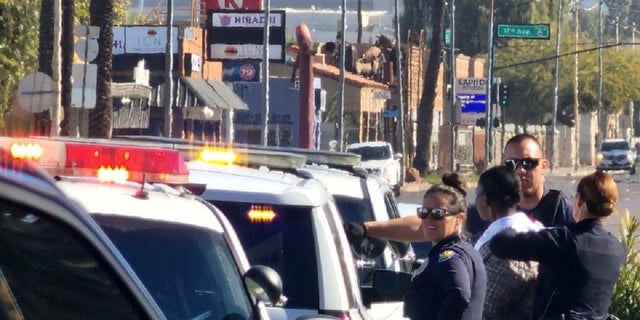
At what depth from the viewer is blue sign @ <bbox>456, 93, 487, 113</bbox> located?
185ft

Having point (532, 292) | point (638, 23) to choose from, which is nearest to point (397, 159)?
point (532, 292)

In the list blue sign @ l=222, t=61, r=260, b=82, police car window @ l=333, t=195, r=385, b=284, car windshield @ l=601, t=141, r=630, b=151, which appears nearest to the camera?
police car window @ l=333, t=195, r=385, b=284

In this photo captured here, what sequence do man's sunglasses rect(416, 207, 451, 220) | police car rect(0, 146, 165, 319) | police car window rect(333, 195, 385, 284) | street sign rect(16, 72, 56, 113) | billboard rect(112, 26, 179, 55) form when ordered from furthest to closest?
billboard rect(112, 26, 179, 55) < street sign rect(16, 72, 56, 113) < police car window rect(333, 195, 385, 284) < man's sunglasses rect(416, 207, 451, 220) < police car rect(0, 146, 165, 319)

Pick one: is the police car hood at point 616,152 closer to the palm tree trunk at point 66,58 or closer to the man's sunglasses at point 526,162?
the palm tree trunk at point 66,58

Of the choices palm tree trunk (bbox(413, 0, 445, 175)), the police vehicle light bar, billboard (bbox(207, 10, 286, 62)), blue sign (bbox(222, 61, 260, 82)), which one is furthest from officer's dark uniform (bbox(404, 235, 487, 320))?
blue sign (bbox(222, 61, 260, 82))

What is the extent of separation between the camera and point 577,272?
21.0 ft

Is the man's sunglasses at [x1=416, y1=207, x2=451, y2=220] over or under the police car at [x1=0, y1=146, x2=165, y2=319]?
under

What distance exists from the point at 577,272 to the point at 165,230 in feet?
7.43

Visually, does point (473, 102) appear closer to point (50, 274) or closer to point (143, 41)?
point (143, 41)

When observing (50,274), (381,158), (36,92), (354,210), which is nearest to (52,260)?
(50,274)

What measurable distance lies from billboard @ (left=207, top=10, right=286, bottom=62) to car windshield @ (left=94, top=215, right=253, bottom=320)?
47271 mm

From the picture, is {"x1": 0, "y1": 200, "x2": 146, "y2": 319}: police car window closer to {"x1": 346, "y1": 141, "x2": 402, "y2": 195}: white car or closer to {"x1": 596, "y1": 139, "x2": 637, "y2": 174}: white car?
{"x1": 346, "y1": 141, "x2": 402, "y2": 195}: white car

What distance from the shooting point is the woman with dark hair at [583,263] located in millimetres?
6367

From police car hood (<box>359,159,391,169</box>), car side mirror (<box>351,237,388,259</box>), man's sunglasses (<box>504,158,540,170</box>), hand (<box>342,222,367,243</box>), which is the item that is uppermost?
man's sunglasses (<box>504,158,540,170</box>)
